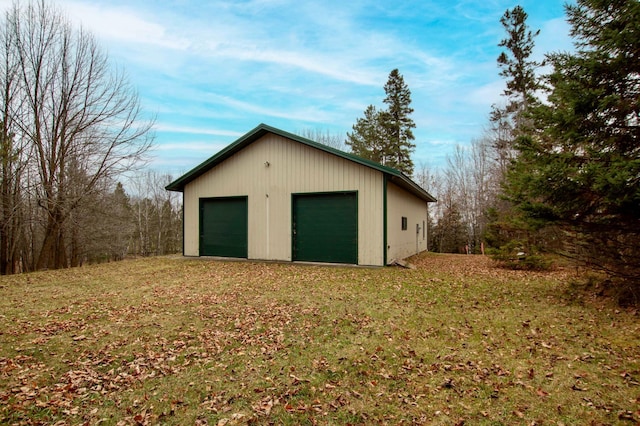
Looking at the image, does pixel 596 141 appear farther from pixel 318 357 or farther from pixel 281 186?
pixel 281 186

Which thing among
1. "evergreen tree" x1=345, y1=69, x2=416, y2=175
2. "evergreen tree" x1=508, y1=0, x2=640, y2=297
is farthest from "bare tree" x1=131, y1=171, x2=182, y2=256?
"evergreen tree" x1=508, y1=0, x2=640, y2=297

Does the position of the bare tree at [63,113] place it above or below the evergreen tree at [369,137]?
below

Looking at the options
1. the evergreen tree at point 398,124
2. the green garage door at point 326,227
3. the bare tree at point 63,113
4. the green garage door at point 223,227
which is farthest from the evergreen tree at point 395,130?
the bare tree at point 63,113

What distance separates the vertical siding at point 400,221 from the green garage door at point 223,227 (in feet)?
16.9

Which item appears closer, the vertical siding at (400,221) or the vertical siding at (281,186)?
the vertical siding at (281,186)

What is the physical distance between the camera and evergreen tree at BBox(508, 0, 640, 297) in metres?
4.76

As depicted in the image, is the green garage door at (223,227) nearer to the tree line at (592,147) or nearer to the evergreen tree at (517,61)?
the tree line at (592,147)

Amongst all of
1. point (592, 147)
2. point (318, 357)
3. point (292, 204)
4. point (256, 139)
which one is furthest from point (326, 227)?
point (318, 357)

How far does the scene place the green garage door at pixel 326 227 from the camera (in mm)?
10344

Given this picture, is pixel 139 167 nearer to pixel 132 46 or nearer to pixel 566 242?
pixel 132 46

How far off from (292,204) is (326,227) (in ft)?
4.68

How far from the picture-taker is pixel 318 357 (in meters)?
3.65

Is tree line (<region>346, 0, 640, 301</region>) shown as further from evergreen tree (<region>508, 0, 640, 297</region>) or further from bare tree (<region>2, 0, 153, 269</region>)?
bare tree (<region>2, 0, 153, 269</region>)

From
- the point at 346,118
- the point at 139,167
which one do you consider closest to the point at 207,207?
the point at 139,167
